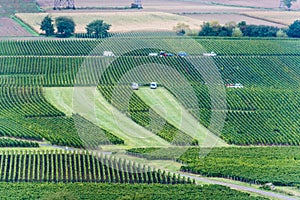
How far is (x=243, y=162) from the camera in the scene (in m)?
62.4

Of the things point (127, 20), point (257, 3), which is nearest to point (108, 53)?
point (127, 20)

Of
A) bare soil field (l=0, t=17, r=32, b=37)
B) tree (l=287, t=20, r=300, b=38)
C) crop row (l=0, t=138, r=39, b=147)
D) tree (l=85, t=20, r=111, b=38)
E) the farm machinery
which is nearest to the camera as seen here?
crop row (l=0, t=138, r=39, b=147)

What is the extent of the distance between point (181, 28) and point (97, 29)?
34.9ft

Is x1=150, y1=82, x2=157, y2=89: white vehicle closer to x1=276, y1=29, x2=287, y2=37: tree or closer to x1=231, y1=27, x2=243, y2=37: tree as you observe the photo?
x1=231, y1=27, x2=243, y2=37: tree

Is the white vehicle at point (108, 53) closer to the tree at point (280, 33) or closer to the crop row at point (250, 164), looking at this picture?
the tree at point (280, 33)

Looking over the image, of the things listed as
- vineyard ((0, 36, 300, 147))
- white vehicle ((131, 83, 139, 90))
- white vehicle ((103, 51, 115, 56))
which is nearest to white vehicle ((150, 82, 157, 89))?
vineyard ((0, 36, 300, 147))

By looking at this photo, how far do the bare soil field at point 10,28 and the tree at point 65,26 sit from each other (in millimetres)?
3646

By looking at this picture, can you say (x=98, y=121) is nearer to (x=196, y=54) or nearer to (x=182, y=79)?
(x=182, y=79)

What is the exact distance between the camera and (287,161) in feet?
208

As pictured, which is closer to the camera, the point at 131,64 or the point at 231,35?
the point at 131,64

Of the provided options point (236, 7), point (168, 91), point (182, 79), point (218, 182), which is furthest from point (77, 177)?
point (236, 7)

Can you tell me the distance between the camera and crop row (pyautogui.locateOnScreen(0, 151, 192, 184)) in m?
57.2

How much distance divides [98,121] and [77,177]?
47.2 feet

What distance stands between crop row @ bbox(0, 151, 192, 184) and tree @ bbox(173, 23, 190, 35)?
4479 cm
